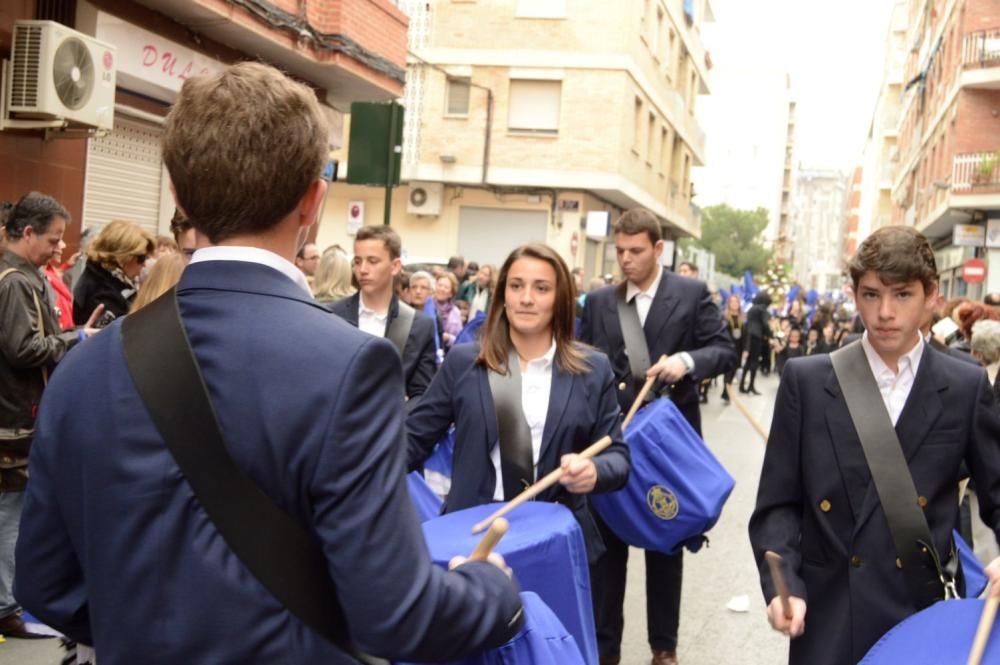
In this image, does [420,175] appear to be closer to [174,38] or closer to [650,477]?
[174,38]

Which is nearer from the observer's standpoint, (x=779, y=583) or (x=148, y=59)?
(x=779, y=583)

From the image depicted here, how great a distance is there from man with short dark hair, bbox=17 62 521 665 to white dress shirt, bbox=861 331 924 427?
195 centimetres

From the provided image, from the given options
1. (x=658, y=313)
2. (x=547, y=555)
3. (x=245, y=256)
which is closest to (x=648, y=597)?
(x=658, y=313)

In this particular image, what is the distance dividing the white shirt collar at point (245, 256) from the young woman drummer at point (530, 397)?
225 centimetres

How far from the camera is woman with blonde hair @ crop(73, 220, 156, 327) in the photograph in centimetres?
671

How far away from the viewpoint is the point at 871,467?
3.48 meters

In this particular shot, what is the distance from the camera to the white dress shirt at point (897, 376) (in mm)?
3602

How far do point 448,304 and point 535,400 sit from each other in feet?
37.4

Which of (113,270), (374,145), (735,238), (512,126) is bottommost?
(113,270)

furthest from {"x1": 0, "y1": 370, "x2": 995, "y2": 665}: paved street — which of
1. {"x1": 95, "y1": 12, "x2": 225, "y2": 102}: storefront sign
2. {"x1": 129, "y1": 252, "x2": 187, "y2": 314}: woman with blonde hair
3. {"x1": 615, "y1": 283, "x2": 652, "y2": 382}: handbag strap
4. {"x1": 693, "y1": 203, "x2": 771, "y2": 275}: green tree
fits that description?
{"x1": 693, "y1": 203, "x2": 771, "y2": 275}: green tree

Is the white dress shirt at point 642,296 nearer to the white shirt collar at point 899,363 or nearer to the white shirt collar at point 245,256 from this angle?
the white shirt collar at point 899,363

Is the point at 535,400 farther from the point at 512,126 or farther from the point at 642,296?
the point at 512,126

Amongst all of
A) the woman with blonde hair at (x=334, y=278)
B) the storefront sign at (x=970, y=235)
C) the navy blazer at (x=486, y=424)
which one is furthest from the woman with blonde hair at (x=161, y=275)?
the storefront sign at (x=970, y=235)

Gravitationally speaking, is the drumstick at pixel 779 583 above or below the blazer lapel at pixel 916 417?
below
